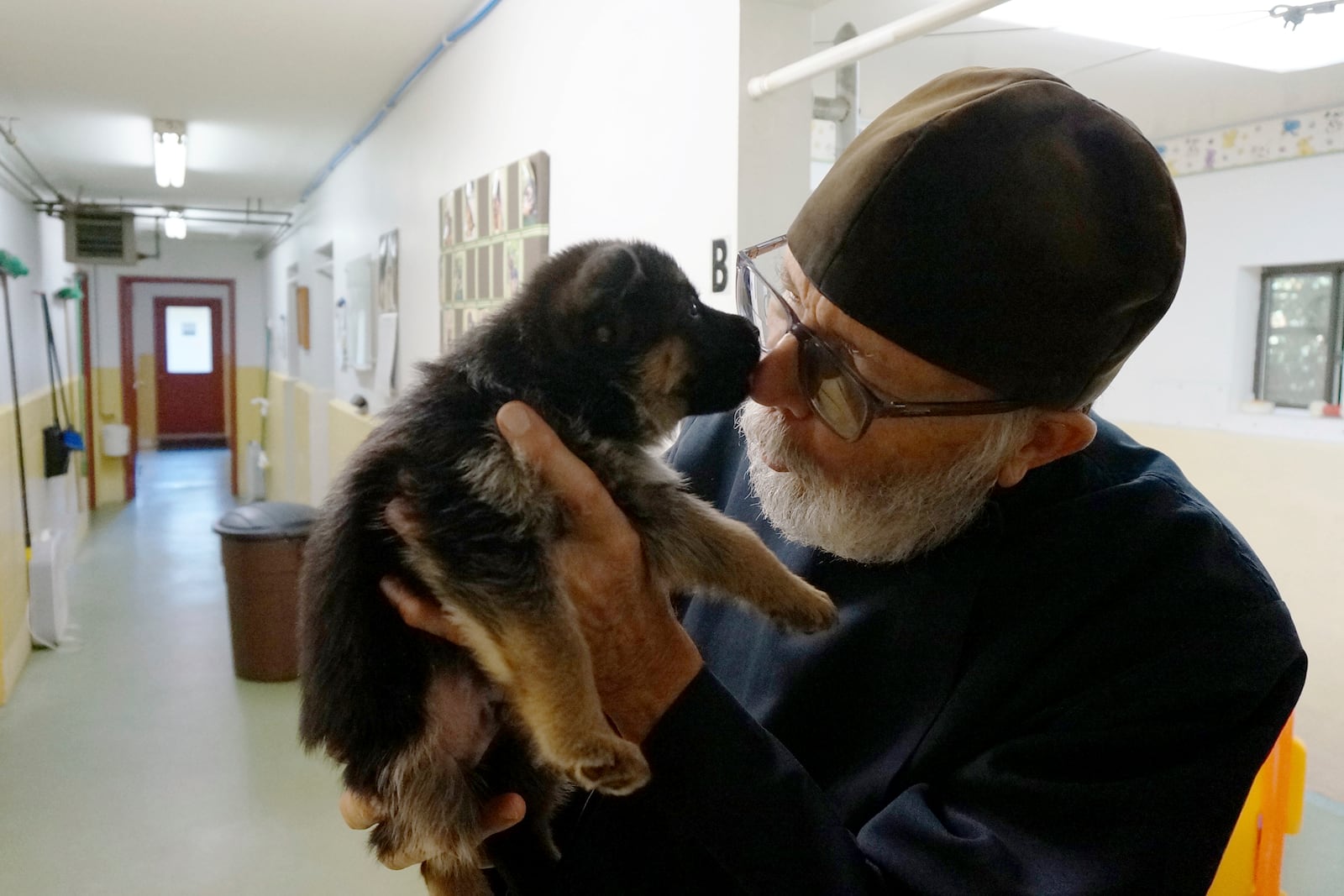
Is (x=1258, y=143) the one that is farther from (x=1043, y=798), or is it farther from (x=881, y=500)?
(x=1043, y=798)

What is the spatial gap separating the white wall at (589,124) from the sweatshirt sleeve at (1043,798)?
5.41ft

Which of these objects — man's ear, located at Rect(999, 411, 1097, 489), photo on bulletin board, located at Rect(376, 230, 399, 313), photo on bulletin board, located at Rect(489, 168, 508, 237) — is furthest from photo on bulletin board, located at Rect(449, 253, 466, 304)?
man's ear, located at Rect(999, 411, 1097, 489)

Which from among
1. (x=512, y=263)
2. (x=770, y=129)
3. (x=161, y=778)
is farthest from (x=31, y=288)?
(x=770, y=129)

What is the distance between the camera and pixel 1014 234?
1117mm

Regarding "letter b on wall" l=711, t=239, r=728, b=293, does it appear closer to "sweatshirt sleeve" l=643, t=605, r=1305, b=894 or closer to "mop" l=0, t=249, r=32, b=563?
"sweatshirt sleeve" l=643, t=605, r=1305, b=894

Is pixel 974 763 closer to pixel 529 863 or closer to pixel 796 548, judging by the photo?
pixel 796 548

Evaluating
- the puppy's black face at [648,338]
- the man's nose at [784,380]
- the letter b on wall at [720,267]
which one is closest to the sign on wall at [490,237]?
the letter b on wall at [720,267]

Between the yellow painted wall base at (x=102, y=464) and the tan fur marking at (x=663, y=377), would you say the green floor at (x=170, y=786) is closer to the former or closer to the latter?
the tan fur marking at (x=663, y=377)

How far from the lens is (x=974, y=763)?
1147 mm

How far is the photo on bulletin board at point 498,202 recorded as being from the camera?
3959 mm

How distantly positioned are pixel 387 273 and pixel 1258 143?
5.36 metres

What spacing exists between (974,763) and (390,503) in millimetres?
887

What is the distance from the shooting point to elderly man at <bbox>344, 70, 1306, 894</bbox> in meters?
1.08

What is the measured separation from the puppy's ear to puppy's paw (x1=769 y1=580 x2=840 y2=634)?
49 centimetres
